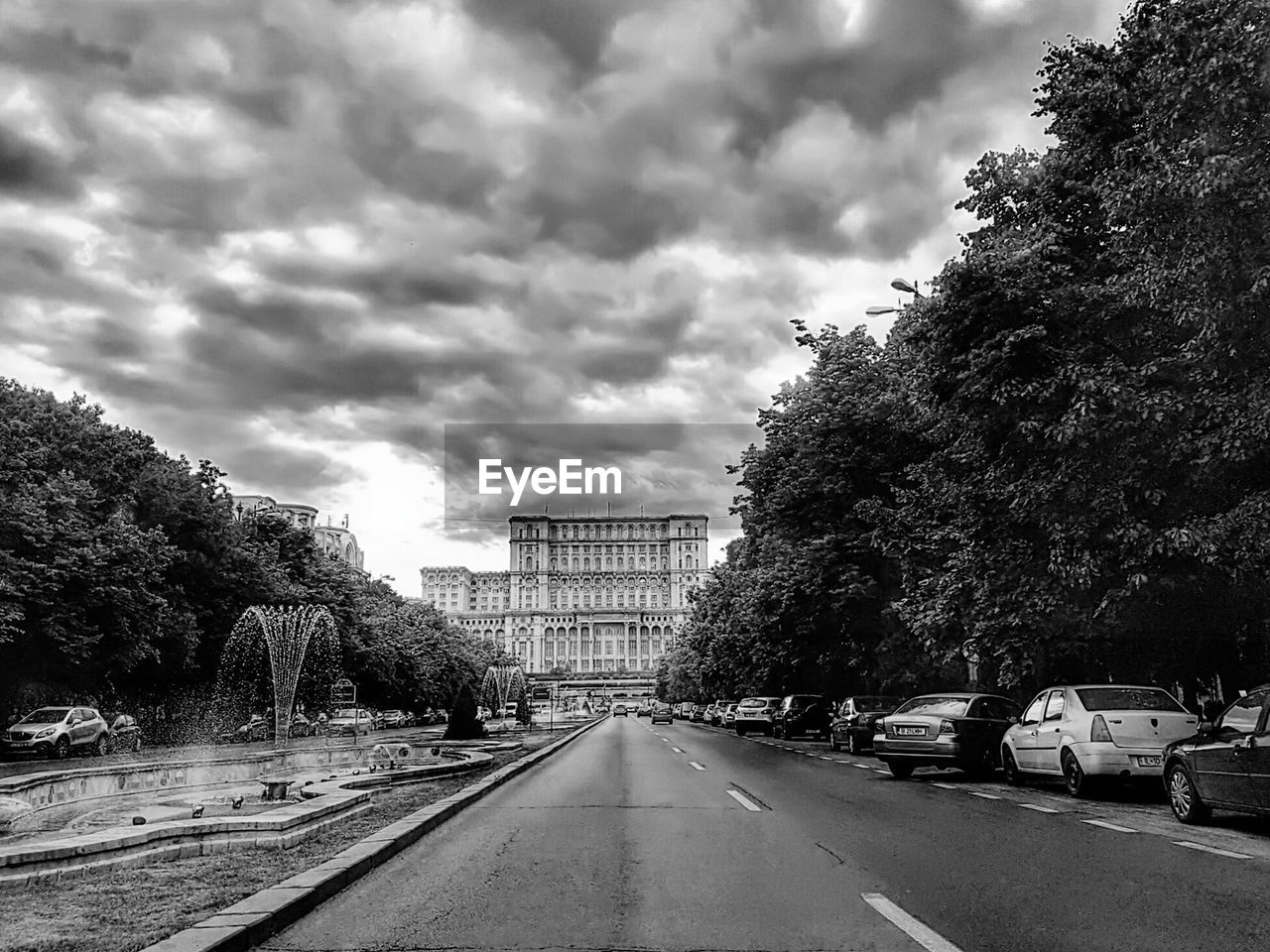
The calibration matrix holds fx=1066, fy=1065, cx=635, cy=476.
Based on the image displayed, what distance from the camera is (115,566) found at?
32.7 metres

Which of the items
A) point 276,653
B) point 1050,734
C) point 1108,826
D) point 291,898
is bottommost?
point 1108,826

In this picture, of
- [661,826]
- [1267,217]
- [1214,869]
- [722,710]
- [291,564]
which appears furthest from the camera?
[722,710]

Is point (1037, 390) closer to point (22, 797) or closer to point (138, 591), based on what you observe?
point (22, 797)

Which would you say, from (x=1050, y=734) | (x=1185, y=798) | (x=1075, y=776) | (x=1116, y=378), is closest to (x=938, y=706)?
(x=1050, y=734)

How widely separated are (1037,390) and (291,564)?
43.1 metres

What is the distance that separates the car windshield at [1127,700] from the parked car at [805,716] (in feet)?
76.4

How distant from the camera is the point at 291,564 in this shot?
5259cm

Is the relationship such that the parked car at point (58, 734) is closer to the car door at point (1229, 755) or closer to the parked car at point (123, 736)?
the parked car at point (123, 736)

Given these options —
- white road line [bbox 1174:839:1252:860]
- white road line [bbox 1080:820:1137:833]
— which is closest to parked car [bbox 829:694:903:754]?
white road line [bbox 1080:820:1137:833]

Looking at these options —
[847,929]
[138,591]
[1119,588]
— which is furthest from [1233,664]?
[138,591]

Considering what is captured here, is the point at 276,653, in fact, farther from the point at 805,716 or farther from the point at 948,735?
the point at 948,735

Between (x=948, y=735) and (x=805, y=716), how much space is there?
799 inches

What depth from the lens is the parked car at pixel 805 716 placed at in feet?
126

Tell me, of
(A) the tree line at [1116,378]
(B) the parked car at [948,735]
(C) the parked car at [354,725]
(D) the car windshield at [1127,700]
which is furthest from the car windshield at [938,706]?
(C) the parked car at [354,725]
